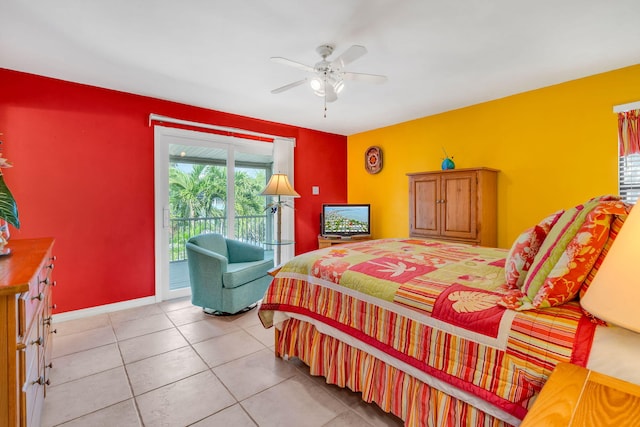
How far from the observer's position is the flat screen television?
4.65m

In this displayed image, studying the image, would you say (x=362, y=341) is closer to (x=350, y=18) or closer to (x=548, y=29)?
(x=350, y=18)

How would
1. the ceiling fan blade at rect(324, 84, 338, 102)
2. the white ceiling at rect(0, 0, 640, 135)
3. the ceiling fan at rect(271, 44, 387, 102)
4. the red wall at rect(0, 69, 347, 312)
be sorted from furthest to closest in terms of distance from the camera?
the red wall at rect(0, 69, 347, 312) → the ceiling fan blade at rect(324, 84, 338, 102) → the ceiling fan at rect(271, 44, 387, 102) → the white ceiling at rect(0, 0, 640, 135)

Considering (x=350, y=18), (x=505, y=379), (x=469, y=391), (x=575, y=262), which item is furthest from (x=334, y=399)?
(x=350, y=18)

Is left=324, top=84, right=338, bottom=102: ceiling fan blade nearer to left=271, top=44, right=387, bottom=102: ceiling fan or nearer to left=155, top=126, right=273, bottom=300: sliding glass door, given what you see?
left=271, top=44, right=387, bottom=102: ceiling fan

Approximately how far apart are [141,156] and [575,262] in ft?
12.6

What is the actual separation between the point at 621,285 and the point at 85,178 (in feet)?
12.9

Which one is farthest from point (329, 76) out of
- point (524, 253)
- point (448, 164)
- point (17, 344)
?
point (17, 344)

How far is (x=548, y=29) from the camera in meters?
2.10

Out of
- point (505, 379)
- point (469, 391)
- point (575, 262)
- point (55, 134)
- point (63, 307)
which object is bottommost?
point (63, 307)

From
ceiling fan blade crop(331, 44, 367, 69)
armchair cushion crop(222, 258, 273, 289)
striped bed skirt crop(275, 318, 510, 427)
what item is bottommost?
striped bed skirt crop(275, 318, 510, 427)

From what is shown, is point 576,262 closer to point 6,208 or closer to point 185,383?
point 185,383

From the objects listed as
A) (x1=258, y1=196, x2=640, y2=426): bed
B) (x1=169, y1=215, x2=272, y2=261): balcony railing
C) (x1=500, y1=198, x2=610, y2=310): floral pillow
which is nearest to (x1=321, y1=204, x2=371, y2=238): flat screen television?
(x1=169, y1=215, x2=272, y2=261): balcony railing

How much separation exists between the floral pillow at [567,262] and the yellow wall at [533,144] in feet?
7.47

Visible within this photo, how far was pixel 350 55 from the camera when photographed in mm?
1996
